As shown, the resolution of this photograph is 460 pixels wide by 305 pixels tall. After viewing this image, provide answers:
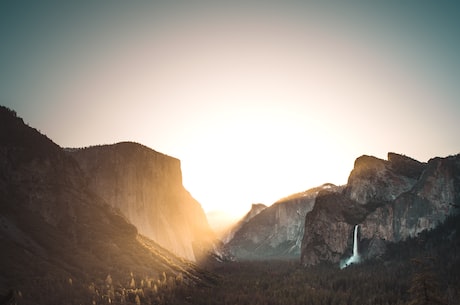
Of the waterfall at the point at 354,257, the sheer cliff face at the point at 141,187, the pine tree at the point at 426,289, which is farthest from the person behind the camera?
the waterfall at the point at 354,257

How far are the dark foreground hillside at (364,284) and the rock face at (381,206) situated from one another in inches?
308

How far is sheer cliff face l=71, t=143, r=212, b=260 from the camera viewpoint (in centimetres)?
13138

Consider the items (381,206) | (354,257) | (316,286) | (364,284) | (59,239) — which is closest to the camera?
(59,239)

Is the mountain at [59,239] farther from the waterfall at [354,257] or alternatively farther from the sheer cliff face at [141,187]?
the waterfall at [354,257]

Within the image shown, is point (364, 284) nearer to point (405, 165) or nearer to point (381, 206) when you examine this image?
point (381, 206)

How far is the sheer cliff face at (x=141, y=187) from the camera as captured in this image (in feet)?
431

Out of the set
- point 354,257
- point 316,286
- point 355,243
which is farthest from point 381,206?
point 316,286

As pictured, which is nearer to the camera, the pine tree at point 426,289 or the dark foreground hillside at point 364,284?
the pine tree at point 426,289

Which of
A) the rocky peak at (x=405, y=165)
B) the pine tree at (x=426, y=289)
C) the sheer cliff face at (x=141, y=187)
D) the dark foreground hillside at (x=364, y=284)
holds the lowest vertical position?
the dark foreground hillside at (x=364, y=284)

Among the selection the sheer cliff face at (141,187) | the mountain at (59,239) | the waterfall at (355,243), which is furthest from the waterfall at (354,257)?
the mountain at (59,239)

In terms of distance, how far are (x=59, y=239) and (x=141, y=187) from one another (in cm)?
6821

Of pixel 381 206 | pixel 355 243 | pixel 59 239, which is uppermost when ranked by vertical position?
pixel 381 206

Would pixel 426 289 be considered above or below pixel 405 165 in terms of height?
below

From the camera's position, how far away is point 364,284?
335ft
